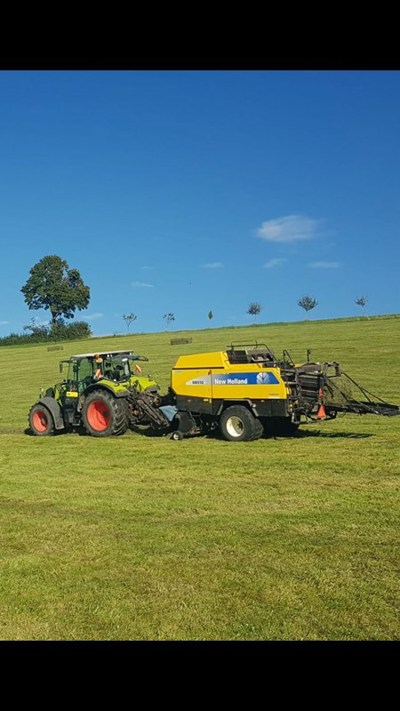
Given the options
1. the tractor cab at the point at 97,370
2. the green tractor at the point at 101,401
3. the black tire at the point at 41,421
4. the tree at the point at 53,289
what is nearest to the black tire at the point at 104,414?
the green tractor at the point at 101,401

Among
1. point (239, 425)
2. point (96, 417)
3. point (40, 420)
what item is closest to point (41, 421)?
point (40, 420)

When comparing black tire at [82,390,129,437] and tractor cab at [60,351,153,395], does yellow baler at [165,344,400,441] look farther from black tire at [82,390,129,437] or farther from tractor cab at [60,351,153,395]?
tractor cab at [60,351,153,395]

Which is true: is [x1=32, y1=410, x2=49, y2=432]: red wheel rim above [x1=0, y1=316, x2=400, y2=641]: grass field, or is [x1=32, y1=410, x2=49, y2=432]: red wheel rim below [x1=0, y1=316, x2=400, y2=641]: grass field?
above

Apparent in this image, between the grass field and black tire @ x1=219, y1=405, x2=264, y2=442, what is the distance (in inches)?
8.6

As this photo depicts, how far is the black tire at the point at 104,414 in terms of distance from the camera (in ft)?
45.5

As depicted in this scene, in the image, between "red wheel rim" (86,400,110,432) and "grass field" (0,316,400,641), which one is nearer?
"grass field" (0,316,400,641)

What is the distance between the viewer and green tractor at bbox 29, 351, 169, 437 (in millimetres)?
13938

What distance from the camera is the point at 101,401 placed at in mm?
14102

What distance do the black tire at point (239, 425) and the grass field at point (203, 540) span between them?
0.22 m

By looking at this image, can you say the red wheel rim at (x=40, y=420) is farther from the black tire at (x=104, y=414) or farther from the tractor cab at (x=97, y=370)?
the black tire at (x=104, y=414)

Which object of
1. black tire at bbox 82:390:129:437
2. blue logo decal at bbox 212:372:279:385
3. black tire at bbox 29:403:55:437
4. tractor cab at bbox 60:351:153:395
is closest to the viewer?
blue logo decal at bbox 212:372:279:385

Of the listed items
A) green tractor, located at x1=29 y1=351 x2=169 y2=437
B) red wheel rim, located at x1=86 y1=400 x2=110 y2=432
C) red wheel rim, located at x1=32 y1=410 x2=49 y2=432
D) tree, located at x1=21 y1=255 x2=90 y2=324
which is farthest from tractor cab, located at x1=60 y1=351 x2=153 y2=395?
tree, located at x1=21 y1=255 x2=90 y2=324

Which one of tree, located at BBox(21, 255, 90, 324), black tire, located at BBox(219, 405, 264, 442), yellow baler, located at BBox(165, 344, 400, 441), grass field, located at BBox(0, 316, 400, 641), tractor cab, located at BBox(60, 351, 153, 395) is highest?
tree, located at BBox(21, 255, 90, 324)

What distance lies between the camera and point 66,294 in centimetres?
8212
